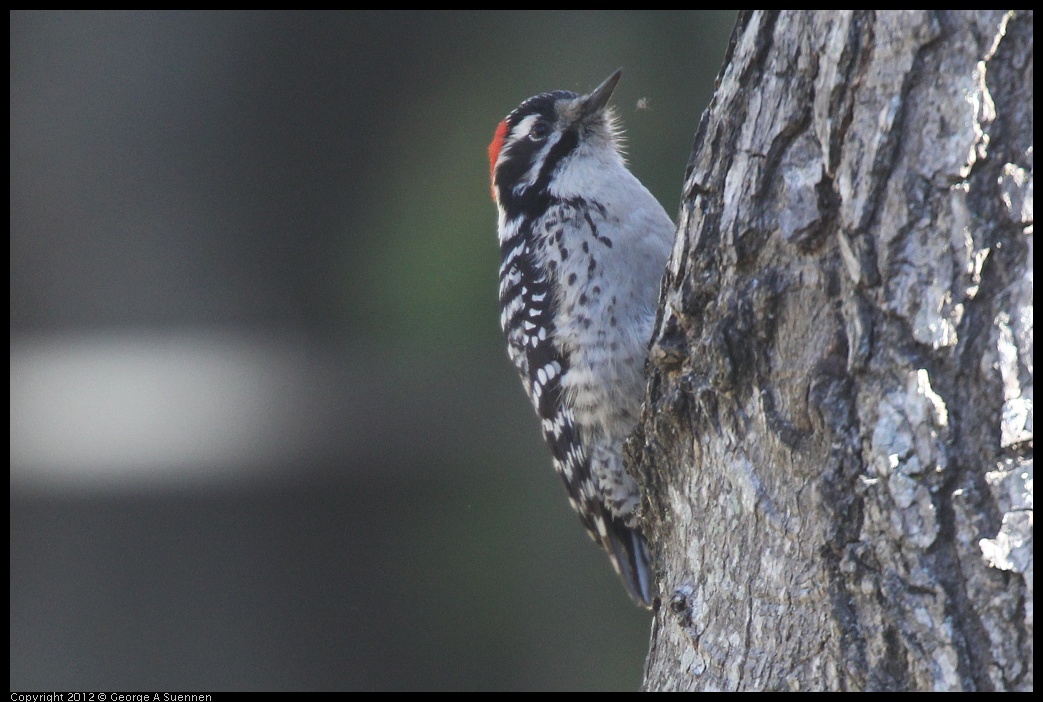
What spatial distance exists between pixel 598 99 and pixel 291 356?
413cm

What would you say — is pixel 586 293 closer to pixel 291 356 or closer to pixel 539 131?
pixel 539 131

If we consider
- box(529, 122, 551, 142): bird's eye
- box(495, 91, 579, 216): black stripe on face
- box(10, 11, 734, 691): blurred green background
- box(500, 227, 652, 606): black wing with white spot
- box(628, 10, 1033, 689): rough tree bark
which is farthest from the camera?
box(10, 11, 734, 691): blurred green background

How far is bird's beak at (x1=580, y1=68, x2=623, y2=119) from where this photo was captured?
11.5 feet

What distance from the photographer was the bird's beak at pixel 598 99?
3.52 metres

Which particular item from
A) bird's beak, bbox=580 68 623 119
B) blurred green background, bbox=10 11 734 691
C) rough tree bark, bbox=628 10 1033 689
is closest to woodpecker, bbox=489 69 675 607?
bird's beak, bbox=580 68 623 119

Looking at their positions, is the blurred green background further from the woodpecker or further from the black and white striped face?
the woodpecker

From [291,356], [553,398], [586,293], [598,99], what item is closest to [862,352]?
[586,293]

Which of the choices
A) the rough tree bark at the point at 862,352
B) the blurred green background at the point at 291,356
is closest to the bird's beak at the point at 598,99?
the rough tree bark at the point at 862,352

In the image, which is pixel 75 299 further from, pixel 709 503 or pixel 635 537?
pixel 709 503

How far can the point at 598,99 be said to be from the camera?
3527mm

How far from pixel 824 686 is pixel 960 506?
458 millimetres

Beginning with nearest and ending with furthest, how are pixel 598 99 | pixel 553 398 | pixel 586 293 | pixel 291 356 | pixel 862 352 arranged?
pixel 862 352 → pixel 586 293 → pixel 553 398 → pixel 598 99 → pixel 291 356

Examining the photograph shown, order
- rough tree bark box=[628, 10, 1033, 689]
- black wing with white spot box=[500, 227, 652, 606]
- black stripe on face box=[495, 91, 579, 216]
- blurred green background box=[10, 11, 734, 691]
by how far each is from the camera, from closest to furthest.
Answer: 1. rough tree bark box=[628, 10, 1033, 689]
2. black wing with white spot box=[500, 227, 652, 606]
3. black stripe on face box=[495, 91, 579, 216]
4. blurred green background box=[10, 11, 734, 691]

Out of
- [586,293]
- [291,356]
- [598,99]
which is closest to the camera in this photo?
[586,293]
